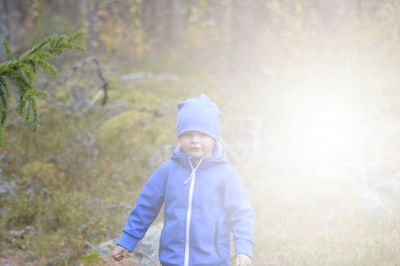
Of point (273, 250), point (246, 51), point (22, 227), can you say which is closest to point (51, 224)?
point (22, 227)

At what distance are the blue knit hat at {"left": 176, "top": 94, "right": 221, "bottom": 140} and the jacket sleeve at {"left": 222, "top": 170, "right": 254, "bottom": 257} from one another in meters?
0.42

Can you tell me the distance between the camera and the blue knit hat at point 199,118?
4020mm

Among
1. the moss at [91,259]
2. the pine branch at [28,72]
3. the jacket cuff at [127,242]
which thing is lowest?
the moss at [91,259]

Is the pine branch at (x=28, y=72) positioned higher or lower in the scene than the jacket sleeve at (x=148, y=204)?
higher

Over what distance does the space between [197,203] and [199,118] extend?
69 cm

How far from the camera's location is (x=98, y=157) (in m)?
8.85

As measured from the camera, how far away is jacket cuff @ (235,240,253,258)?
3.69 metres

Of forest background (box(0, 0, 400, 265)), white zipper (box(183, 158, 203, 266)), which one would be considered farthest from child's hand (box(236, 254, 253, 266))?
forest background (box(0, 0, 400, 265))

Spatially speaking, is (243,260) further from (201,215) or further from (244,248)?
(201,215)

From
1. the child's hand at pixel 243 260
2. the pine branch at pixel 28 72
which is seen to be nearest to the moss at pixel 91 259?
the pine branch at pixel 28 72

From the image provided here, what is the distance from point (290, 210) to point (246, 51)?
5.92 metres

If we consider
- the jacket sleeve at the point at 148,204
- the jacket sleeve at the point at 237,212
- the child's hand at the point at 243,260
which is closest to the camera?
the child's hand at the point at 243,260

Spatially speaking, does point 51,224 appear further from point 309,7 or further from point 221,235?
point 309,7

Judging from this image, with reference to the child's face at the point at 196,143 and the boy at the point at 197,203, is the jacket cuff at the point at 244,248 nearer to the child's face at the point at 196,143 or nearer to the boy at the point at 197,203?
the boy at the point at 197,203
